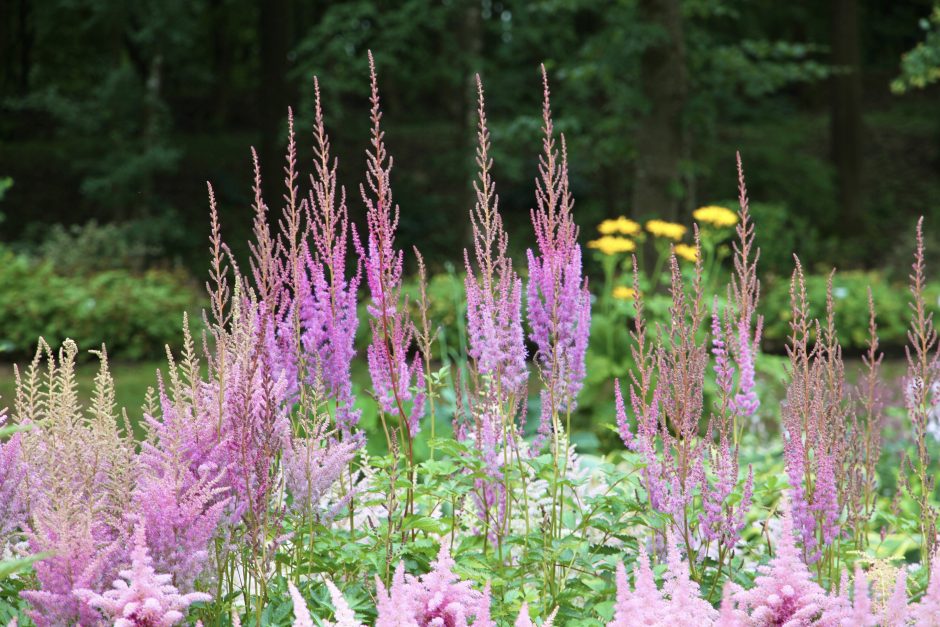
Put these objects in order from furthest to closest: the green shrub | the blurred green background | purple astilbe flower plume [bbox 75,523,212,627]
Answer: the green shrub < the blurred green background < purple astilbe flower plume [bbox 75,523,212,627]

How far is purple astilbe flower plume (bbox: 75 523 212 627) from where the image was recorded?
6.09 ft

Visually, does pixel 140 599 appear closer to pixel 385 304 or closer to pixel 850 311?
pixel 385 304

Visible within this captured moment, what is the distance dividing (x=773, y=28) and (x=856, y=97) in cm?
1237

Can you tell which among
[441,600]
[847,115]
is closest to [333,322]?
[441,600]

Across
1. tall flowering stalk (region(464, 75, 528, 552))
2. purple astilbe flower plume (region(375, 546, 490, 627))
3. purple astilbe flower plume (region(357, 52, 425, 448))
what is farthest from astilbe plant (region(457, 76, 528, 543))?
purple astilbe flower plume (region(375, 546, 490, 627))

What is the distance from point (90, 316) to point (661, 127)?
21.8 ft

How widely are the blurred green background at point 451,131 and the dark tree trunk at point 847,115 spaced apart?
5cm

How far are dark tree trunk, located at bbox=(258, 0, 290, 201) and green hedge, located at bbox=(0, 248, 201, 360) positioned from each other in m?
6.38

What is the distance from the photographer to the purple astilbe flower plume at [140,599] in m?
1.86

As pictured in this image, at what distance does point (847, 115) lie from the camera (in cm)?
2131

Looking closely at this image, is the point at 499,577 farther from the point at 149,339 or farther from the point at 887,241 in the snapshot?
the point at 887,241

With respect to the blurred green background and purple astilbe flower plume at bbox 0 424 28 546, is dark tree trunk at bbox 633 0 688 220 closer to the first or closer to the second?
the blurred green background

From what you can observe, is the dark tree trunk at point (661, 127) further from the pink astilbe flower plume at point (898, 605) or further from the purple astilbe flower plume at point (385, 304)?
the pink astilbe flower plume at point (898, 605)

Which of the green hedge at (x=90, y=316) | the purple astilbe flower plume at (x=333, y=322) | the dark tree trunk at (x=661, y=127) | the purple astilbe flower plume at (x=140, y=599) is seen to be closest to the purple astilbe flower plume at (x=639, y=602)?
the purple astilbe flower plume at (x=140, y=599)
